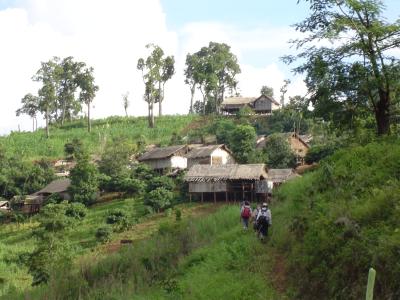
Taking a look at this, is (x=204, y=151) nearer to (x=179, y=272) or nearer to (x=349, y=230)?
(x=179, y=272)

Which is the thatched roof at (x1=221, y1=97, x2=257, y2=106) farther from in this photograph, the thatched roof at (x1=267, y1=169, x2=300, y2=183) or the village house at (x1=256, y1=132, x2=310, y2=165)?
the thatched roof at (x1=267, y1=169, x2=300, y2=183)

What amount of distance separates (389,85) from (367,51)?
4.22 feet

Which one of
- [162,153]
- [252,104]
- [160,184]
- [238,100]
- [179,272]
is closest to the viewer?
[179,272]

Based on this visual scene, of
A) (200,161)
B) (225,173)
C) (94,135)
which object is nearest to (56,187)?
(200,161)

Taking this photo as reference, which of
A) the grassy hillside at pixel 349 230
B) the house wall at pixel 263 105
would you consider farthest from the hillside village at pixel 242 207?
the house wall at pixel 263 105

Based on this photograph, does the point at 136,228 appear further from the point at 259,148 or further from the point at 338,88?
the point at 338,88

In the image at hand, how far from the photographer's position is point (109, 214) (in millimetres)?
35125

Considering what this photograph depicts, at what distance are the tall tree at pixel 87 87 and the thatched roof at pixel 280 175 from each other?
3369 cm

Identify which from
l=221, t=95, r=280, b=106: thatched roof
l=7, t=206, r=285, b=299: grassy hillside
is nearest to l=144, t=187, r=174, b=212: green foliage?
l=7, t=206, r=285, b=299: grassy hillside

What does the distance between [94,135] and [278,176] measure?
31.7 metres

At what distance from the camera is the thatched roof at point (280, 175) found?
36688mm

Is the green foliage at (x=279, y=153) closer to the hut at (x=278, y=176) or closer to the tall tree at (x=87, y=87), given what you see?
the hut at (x=278, y=176)

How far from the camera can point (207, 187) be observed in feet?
125

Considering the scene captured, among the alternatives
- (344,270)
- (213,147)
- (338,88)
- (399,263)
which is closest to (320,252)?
(344,270)
